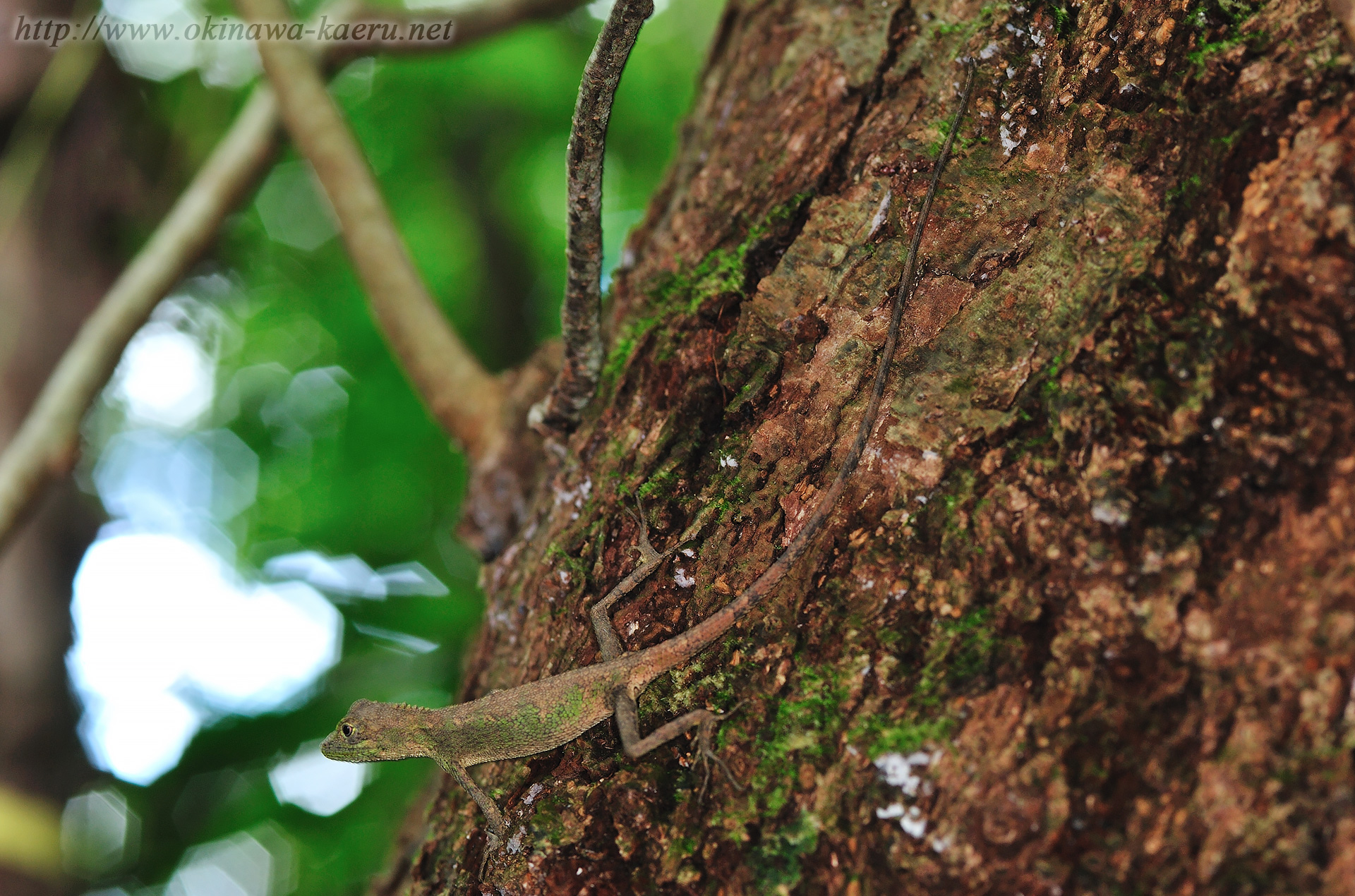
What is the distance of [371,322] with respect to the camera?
7.42 m

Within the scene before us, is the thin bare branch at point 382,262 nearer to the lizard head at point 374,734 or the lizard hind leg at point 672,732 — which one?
the lizard head at point 374,734

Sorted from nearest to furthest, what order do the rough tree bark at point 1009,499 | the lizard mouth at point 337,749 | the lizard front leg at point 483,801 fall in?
the rough tree bark at point 1009,499 < the lizard front leg at point 483,801 < the lizard mouth at point 337,749

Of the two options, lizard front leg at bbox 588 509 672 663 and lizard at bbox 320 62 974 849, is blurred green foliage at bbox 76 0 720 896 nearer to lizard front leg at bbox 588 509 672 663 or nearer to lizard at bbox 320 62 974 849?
lizard at bbox 320 62 974 849

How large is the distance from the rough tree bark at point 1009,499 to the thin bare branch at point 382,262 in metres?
1.39

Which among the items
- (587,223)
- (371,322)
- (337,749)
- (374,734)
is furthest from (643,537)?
(371,322)

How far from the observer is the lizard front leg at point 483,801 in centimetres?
233

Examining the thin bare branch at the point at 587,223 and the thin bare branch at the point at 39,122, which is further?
the thin bare branch at the point at 39,122

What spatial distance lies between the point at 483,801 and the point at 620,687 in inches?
22.2

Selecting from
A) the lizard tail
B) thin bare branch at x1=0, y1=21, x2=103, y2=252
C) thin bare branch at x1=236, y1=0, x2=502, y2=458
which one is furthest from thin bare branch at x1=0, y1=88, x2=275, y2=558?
the lizard tail

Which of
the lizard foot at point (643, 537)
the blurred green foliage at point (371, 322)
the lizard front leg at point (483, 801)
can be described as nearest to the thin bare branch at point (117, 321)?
the blurred green foliage at point (371, 322)

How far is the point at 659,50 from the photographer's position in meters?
7.84

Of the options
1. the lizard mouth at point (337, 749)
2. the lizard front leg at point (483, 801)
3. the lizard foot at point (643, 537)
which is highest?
the lizard foot at point (643, 537)

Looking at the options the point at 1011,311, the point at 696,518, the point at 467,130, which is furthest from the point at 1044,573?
the point at 467,130

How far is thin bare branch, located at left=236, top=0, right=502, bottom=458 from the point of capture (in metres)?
4.14
